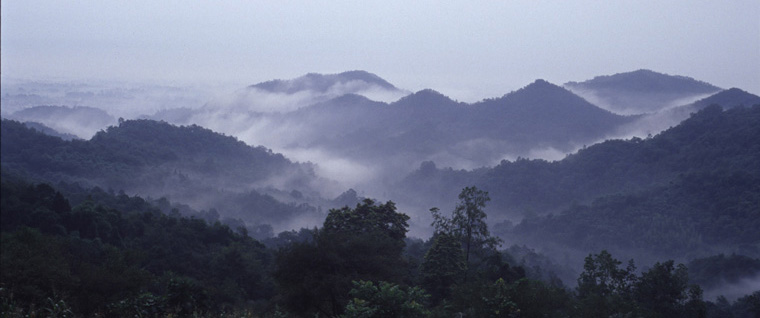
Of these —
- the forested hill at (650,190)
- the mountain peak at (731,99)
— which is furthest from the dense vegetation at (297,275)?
the mountain peak at (731,99)

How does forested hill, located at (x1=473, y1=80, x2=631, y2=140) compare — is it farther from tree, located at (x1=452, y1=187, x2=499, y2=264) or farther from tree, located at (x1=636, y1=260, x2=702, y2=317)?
tree, located at (x1=636, y1=260, x2=702, y2=317)

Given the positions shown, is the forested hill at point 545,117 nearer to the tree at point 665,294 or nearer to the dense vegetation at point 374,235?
the dense vegetation at point 374,235

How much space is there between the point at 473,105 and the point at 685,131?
98.2 metres

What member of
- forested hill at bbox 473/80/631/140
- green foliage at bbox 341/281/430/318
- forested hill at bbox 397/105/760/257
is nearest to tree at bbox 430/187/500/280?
green foliage at bbox 341/281/430/318

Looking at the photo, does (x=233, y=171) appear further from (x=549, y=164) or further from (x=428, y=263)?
(x=428, y=263)

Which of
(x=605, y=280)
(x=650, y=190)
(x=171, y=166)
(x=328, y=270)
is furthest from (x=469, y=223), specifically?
(x=171, y=166)

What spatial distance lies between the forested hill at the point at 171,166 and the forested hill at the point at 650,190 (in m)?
34.2

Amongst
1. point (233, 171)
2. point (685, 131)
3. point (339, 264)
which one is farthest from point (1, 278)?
point (685, 131)

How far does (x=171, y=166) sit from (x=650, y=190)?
74.7 meters

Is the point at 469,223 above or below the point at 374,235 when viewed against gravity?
above

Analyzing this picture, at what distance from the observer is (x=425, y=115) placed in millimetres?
190500

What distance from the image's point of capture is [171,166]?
295 feet

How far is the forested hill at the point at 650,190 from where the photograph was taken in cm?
6431

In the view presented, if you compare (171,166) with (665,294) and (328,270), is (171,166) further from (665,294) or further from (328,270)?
(665,294)
